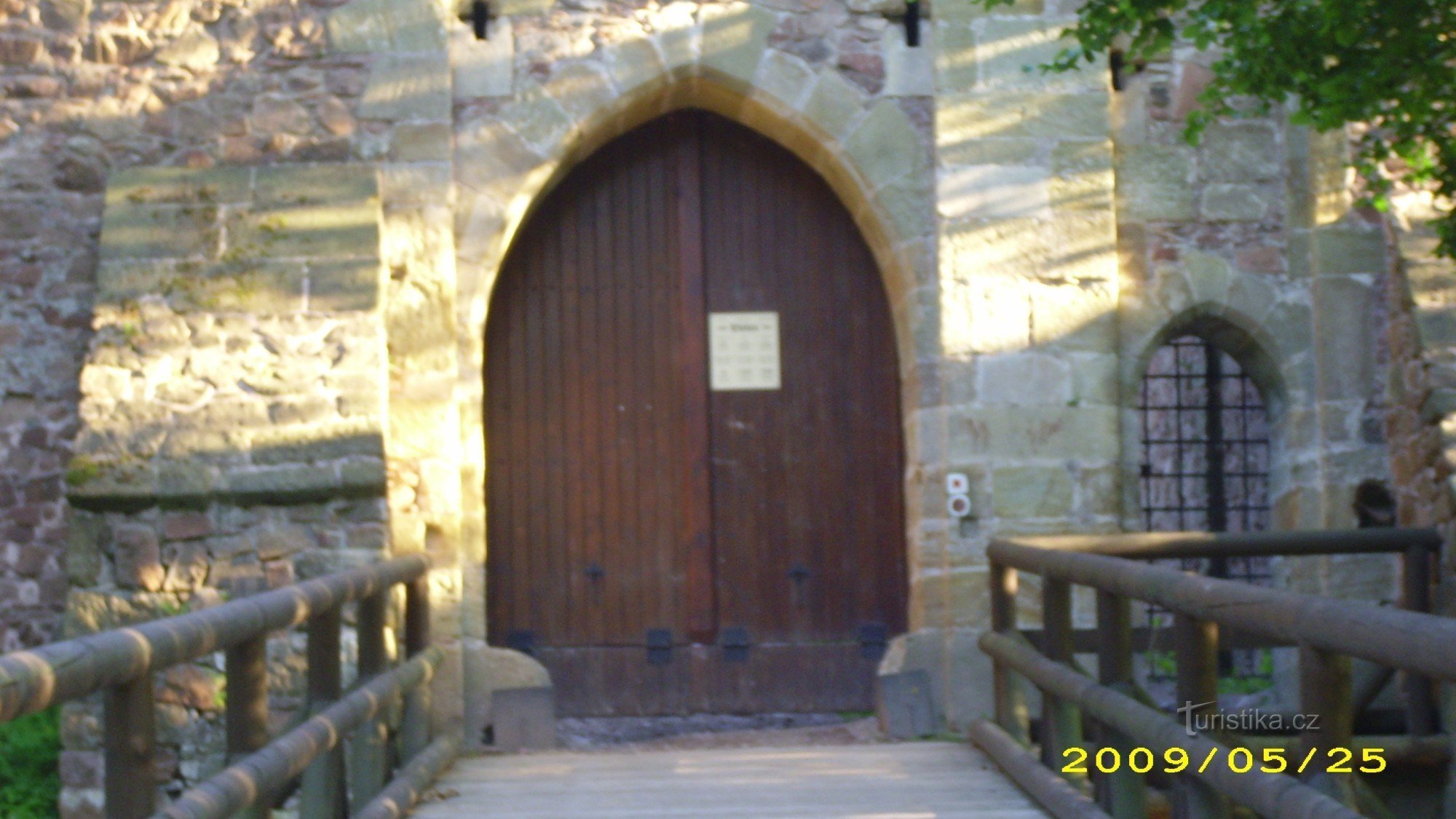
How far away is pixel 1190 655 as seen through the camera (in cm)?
317

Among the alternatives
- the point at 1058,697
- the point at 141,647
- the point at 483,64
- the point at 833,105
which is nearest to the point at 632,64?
→ the point at 483,64

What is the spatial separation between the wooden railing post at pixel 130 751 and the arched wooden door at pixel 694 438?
3.59 m

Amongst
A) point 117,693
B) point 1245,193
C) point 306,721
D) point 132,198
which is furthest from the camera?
point 1245,193

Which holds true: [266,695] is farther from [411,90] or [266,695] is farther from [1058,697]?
[411,90]

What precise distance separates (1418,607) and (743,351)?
2668mm

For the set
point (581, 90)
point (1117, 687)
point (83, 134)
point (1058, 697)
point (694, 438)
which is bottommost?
point (1058, 697)

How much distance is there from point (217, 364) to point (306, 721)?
231 centimetres

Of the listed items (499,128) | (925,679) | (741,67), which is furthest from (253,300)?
(925,679)

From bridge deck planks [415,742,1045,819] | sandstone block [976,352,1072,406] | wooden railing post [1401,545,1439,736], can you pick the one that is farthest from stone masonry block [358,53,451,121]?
wooden railing post [1401,545,1439,736]

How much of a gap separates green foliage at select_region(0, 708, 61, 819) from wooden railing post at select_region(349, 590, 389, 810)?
157 cm

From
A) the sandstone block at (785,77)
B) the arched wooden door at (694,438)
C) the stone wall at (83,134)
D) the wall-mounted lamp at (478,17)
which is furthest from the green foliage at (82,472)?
the sandstone block at (785,77)

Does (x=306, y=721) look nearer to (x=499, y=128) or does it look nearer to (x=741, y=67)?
(x=499, y=128)

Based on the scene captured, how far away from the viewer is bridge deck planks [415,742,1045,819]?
4.18 meters

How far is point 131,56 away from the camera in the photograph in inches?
228
